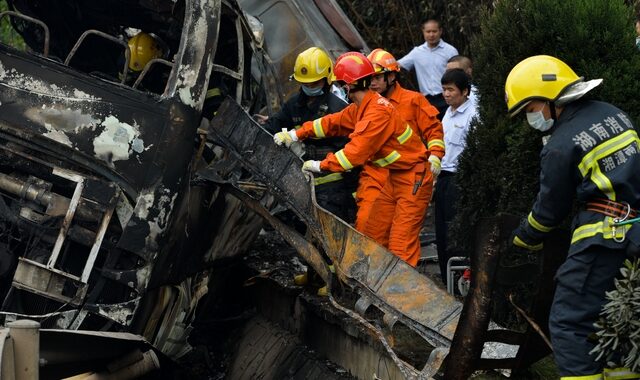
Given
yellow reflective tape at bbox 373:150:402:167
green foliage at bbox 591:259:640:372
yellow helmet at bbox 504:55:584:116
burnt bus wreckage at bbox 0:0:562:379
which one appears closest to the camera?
green foliage at bbox 591:259:640:372

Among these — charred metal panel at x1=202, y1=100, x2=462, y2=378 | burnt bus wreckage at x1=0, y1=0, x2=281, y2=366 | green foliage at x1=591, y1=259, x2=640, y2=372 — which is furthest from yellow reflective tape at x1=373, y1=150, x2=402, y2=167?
green foliage at x1=591, y1=259, x2=640, y2=372

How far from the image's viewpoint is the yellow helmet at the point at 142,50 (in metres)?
8.44

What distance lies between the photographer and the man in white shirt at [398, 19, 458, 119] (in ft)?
36.6

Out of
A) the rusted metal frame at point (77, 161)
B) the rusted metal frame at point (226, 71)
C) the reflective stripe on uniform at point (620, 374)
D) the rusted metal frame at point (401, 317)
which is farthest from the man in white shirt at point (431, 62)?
the reflective stripe on uniform at point (620, 374)

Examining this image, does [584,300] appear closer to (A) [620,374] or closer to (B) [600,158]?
(A) [620,374]

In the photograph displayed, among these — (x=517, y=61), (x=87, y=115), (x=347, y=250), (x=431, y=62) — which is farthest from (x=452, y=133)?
(x=87, y=115)

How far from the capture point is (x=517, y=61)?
7066 millimetres

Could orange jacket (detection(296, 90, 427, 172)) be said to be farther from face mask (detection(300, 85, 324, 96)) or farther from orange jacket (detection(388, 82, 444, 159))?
face mask (detection(300, 85, 324, 96))

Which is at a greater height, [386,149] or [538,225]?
[386,149]

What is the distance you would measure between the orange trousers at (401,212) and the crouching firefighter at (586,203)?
7.78 feet

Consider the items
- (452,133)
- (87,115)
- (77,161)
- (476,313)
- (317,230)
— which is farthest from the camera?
(452,133)

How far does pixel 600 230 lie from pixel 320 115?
Answer: 3.40 m

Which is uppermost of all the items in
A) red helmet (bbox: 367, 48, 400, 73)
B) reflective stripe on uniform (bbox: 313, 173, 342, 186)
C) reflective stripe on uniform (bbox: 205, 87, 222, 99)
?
red helmet (bbox: 367, 48, 400, 73)

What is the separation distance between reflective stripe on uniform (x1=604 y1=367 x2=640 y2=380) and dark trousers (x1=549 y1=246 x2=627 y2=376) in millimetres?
36
